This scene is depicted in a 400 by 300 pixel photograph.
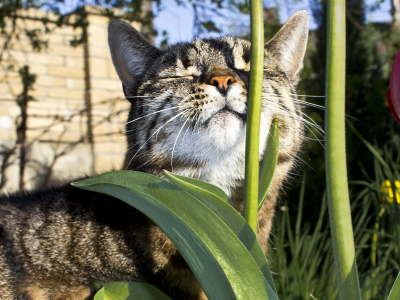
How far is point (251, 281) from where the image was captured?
2.48 feet

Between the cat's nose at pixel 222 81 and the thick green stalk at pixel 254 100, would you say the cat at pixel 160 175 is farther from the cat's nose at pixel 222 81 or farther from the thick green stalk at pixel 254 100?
the thick green stalk at pixel 254 100

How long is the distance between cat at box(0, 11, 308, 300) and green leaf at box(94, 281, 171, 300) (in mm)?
164

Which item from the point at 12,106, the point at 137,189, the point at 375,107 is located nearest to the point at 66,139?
the point at 12,106

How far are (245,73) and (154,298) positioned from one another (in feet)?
2.95

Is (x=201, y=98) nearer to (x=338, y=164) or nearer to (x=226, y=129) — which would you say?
(x=226, y=129)

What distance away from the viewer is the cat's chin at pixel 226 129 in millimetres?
1249

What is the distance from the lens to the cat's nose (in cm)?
128

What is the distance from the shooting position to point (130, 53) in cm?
180

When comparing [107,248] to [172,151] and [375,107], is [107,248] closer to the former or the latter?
[172,151]

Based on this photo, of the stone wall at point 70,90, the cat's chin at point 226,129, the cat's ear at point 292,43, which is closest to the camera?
the cat's chin at point 226,129

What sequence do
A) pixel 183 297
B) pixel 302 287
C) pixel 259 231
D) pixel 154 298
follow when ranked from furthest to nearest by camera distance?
pixel 302 287 → pixel 259 231 → pixel 183 297 → pixel 154 298

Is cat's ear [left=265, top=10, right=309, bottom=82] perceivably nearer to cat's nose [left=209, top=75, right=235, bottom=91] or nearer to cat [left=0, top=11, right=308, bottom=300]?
cat [left=0, top=11, right=308, bottom=300]

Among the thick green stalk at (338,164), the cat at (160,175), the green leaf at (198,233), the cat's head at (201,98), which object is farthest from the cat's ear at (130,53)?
the thick green stalk at (338,164)

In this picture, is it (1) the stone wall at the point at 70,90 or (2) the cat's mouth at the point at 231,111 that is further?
(1) the stone wall at the point at 70,90
